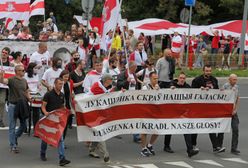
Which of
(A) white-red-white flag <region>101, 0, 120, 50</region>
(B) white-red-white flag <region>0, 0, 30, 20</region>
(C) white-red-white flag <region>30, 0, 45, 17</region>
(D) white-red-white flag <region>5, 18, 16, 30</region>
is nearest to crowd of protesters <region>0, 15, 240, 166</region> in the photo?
(A) white-red-white flag <region>101, 0, 120, 50</region>

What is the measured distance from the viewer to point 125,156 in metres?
11.3

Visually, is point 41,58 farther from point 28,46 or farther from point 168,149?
point 168,149

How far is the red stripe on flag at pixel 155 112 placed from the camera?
426 inches

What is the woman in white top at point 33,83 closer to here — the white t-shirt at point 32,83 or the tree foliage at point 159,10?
the white t-shirt at point 32,83

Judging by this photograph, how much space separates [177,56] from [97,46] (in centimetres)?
481

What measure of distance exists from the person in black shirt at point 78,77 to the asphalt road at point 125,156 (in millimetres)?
1001

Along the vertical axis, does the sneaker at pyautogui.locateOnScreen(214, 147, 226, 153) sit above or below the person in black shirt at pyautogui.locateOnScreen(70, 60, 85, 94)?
below

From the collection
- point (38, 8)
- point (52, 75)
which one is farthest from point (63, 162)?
point (38, 8)

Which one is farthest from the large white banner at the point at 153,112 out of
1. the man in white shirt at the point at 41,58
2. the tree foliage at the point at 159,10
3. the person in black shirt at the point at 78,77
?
the tree foliage at the point at 159,10

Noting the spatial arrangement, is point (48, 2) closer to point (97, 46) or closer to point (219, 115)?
point (97, 46)

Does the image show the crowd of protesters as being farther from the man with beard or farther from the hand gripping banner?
the hand gripping banner

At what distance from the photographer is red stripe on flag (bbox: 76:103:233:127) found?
10.8 meters

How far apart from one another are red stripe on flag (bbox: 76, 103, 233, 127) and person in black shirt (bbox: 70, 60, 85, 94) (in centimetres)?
202

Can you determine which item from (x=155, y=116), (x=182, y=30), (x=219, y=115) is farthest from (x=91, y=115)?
(x=182, y=30)
